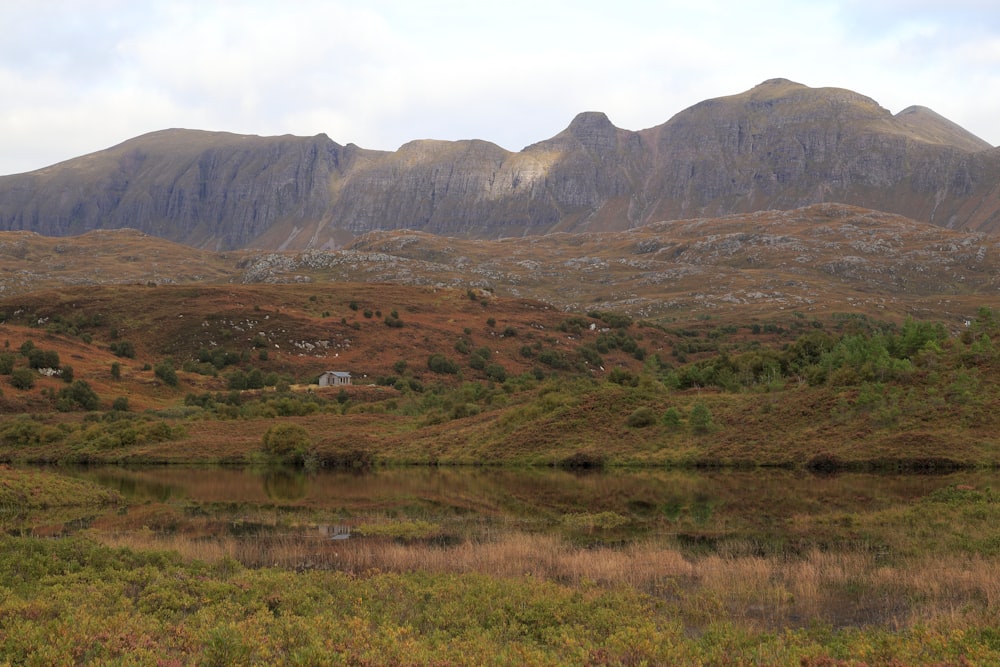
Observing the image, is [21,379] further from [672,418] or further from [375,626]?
[375,626]

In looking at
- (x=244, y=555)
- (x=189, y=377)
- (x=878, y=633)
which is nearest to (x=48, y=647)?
(x=244, y=555)

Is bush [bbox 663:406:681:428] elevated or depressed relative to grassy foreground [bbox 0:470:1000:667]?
depressed

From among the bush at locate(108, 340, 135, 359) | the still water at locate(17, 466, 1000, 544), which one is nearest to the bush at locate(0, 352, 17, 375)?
the bush at locate(108, 340, 135, 359)

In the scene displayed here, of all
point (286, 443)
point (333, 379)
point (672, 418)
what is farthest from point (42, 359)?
point (672, 418)

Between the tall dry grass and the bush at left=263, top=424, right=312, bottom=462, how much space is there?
112 ft

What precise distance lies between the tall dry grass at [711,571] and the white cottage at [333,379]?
7268 centimetres

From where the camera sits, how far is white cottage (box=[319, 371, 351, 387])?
326 feet

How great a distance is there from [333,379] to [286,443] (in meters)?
39.2

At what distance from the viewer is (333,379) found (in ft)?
329

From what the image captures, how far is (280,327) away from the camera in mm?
122625

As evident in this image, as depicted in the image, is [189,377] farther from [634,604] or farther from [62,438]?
[634,604]

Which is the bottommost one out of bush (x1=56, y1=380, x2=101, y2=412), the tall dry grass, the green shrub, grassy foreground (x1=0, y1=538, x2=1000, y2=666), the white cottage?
the green shrub

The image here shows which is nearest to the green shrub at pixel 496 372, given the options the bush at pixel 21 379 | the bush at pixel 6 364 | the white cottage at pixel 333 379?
the white cottage at pixel 333 379

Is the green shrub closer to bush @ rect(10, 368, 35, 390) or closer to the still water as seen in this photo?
the still water
